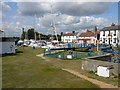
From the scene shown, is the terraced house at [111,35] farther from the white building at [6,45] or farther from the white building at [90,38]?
the white building at [6,45]

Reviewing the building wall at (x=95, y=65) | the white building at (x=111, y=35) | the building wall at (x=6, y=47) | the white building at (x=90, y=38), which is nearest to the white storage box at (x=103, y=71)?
the building wall at (x=95, y=65)

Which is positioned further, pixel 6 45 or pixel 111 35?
pixel 111 35

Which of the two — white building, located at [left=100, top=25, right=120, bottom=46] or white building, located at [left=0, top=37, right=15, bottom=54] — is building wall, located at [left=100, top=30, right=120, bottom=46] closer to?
white building, located at [left=100, top=25, right=120, bottom=46]

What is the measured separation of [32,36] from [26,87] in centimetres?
10275

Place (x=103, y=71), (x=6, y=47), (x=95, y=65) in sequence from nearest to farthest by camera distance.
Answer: (x=103, y=71) → (x=95, y=65) → (x=6, y=47)

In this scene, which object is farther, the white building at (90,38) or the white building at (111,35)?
the white building at (90,38)

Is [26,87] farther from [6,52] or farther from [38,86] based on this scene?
[6,52]

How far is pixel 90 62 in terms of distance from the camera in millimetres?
11969

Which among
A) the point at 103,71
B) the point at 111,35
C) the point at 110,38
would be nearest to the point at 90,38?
the point at 110,38

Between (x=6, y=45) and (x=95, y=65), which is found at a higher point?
(x=6, y=45)

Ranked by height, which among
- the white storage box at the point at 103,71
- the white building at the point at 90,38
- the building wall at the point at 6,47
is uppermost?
the white building at the point at 90,38

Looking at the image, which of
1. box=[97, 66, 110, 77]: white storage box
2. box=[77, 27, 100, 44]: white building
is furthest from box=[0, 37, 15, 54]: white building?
box=[77, 27, 100, 44]: white building

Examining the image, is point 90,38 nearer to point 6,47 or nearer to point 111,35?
point 111,35

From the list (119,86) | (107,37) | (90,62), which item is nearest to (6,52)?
(90,62)
